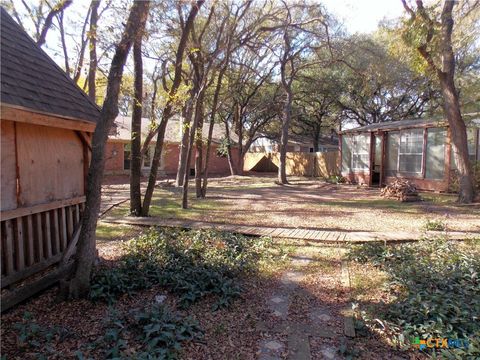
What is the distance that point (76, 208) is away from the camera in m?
5.12

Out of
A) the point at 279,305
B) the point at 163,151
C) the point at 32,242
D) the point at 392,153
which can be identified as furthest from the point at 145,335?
the point at 392,153

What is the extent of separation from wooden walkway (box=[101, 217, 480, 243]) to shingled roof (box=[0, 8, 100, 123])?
3050mm

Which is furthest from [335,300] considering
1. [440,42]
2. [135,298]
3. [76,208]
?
[440,42]

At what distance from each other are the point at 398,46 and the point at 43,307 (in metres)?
11.1

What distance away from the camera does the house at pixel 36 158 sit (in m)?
3.57

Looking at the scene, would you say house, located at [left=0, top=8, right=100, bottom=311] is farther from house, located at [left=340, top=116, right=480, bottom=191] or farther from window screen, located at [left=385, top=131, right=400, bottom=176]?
window screen, located at [left=385, top=131, right=400, bottom=176]

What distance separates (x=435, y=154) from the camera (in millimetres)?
13672

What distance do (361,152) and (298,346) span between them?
613 inches

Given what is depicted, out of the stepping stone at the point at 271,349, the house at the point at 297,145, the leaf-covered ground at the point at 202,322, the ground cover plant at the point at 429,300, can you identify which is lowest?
the stepping stone at the point at 271,349

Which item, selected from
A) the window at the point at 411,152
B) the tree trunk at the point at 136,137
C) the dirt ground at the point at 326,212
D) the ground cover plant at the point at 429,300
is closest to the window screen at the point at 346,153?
the window at the point at 411,152

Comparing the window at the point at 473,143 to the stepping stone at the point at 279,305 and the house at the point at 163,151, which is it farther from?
the stepping stone at the point at 279,305

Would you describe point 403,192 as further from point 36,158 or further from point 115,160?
point 115,160

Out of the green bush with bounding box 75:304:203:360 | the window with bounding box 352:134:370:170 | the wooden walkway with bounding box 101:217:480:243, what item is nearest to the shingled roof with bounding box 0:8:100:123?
the green bush with bounding box 75:304:203:360

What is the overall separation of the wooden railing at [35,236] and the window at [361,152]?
14662 mm
